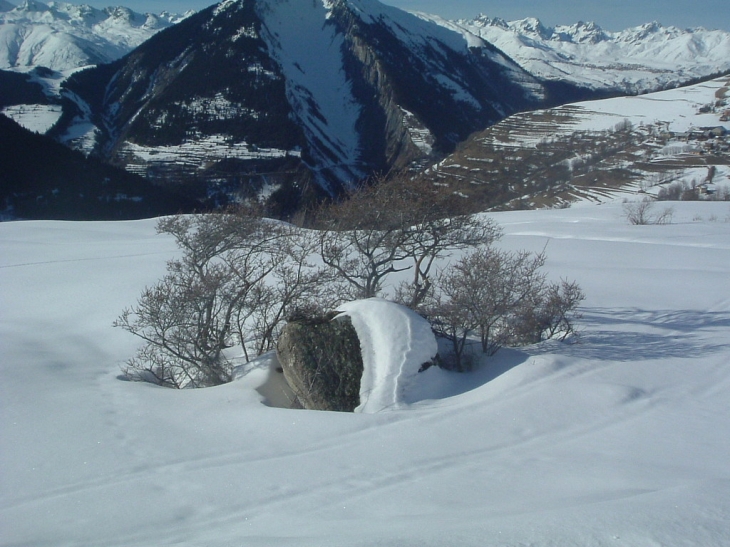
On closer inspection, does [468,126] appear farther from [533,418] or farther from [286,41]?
[533,418]

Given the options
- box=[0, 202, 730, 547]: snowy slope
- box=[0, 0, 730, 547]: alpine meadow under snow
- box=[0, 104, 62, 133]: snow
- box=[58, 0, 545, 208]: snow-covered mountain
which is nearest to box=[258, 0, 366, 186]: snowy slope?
box=[58, 0, 545, 208]: snow-covered mountain

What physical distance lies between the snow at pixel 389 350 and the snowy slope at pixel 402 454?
0.87 ft

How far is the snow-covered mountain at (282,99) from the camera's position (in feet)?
287

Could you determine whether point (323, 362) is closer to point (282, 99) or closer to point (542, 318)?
point (542, 318)

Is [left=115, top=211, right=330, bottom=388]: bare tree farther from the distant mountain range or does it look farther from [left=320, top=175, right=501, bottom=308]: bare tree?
the distant mountain range

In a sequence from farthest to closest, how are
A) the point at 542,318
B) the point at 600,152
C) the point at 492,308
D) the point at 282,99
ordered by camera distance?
the point at 282,99 → the point at 600,152 → the point at 542,318 → the point at 492,308

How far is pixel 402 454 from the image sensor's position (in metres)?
5.16

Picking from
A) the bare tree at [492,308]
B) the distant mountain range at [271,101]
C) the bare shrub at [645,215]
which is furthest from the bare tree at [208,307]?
the distant mountain range at [271,101]

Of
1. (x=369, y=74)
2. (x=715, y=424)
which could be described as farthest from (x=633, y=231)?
(x=369, y=74)

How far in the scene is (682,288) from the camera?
12.5m

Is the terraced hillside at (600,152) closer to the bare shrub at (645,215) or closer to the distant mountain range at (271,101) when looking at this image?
the bare shrub at (645,215)

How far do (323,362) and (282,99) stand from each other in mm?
99373

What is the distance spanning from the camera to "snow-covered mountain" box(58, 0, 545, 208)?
287ft

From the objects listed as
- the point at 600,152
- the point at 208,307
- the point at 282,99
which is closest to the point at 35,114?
the point at 282,99
